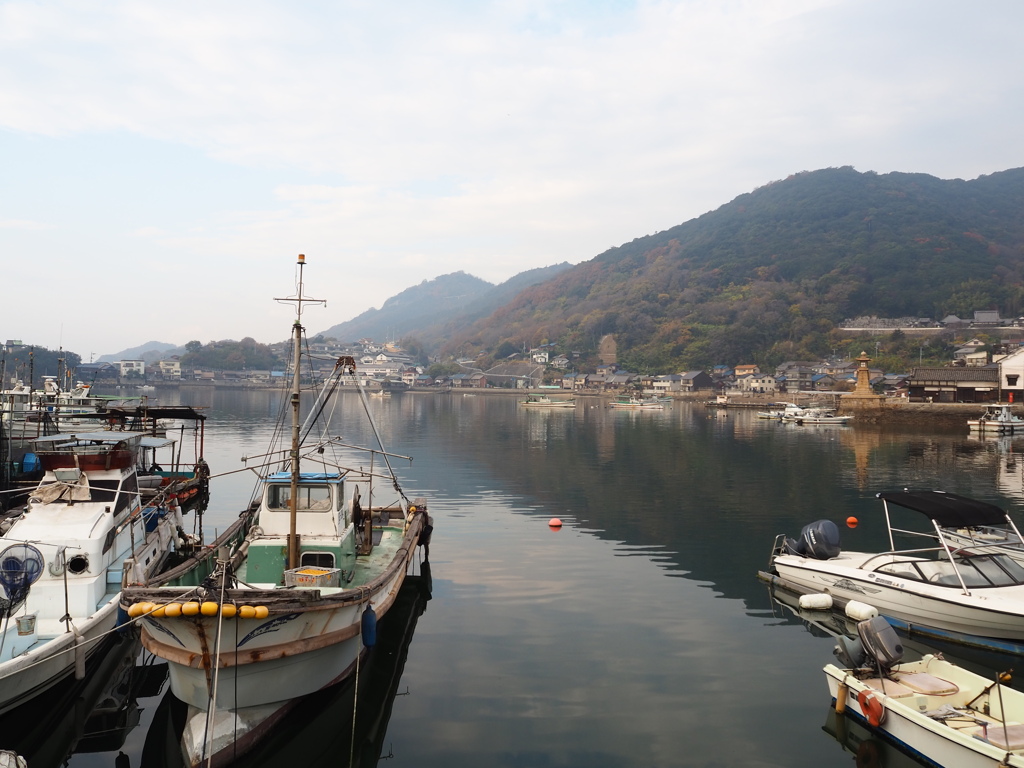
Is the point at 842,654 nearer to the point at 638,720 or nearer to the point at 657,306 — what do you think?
the point at 638,720

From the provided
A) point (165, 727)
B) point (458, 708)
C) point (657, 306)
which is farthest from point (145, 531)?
point (657, 306)

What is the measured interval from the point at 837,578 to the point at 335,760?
39.0 feet

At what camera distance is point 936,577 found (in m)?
14.5

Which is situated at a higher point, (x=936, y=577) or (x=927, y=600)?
(x=936, y=577)

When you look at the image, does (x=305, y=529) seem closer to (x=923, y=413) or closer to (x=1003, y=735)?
(x=1003, y=735)

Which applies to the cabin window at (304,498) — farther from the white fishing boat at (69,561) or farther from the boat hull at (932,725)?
the boat hull at (932,725)

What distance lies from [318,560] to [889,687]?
9554mm

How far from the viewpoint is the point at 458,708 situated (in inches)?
455

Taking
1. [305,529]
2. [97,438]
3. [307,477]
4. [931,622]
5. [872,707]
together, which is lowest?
[931,622]

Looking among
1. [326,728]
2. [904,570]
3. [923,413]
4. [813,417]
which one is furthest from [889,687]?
[813,417]

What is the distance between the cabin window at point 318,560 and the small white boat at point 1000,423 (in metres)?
64.6

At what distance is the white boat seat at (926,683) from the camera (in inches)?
398

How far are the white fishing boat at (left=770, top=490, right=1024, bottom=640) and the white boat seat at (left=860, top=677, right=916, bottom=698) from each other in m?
4.11

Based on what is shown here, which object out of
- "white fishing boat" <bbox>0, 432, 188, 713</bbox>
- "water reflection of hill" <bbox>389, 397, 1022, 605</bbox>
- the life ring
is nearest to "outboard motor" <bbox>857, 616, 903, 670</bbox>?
the life ring
